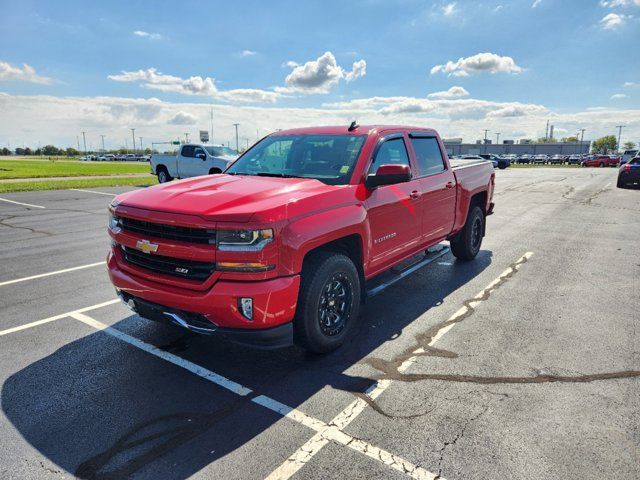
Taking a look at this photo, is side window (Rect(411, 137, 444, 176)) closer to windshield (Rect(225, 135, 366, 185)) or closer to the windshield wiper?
windshield (Rect(225, 135, 366, 185))

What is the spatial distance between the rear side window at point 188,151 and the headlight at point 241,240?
17.8m

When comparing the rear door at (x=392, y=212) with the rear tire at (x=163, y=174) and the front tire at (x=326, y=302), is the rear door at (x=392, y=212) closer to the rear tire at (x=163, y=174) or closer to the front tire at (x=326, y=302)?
the front tire at (x=326, y=302)

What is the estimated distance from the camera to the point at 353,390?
327 cm

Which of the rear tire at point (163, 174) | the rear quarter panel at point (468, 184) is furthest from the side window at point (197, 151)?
the rear quarter panel at point (468, 184)

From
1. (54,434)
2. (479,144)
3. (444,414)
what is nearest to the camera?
(54,434)

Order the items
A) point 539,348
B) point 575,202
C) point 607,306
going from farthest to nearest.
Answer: point 575,202 < point 607,306 < point 539,348

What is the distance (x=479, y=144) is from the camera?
385 feet

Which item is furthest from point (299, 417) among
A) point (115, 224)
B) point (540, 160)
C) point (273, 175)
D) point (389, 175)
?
point (540, 160)

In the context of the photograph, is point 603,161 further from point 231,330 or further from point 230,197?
point 231,330

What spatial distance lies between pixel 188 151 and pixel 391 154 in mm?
16944

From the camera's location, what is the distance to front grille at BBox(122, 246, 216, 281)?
3.19 m

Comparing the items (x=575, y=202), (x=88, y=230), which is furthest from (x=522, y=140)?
(x=88, y=230)

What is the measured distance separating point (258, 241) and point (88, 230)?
26.2ft

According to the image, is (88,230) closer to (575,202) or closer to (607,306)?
(607,306)
